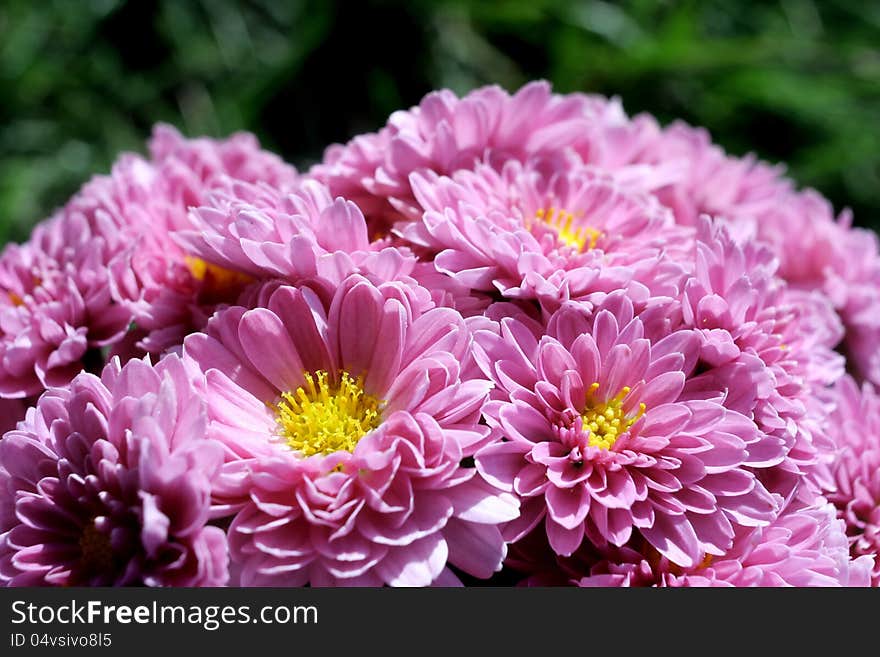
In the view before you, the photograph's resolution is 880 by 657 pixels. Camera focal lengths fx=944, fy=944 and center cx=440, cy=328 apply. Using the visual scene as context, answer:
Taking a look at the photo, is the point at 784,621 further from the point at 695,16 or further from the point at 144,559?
the point at 695,16

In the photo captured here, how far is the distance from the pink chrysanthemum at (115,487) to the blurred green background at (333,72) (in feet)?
4.27

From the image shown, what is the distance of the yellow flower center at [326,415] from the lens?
749 mm

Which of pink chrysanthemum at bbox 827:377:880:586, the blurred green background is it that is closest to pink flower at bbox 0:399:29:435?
pink chrysanthemum at bbox 827:377:880:586

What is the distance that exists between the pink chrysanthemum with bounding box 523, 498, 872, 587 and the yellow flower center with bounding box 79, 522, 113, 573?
0.30 metres

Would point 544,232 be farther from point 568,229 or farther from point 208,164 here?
point 208,164

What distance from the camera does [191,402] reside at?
25.6 inches

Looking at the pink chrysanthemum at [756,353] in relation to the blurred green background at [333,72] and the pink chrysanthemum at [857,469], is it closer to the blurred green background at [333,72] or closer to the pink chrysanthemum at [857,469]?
the pink chrysanthemum at [857,469]

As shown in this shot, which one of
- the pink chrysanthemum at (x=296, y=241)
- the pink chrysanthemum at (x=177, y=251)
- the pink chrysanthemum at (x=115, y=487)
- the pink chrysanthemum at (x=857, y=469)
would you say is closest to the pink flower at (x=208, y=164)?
the pink chrysanthemum at (x=177, y=251)

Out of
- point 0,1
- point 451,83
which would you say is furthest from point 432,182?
point 0,1

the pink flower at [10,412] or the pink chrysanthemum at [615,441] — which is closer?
the pink chrysanthemum at [615,441]

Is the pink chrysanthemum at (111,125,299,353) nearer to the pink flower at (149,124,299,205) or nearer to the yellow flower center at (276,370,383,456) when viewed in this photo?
the pink flower at (149,124,299,205)

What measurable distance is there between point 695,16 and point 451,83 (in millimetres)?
576

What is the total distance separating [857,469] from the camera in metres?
0.85

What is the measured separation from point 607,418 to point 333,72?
4.63 ft
